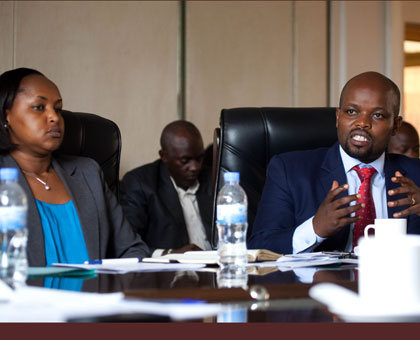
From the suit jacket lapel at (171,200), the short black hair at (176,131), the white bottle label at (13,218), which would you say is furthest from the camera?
the short black hair at (176,131)

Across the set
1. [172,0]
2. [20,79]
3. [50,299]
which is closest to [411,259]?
[50,299]

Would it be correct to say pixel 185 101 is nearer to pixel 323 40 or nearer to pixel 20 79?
pixel 323 40

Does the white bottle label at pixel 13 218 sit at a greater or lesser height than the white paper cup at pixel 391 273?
greater

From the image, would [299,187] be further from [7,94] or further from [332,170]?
[7,94]

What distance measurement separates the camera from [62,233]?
2287 mm

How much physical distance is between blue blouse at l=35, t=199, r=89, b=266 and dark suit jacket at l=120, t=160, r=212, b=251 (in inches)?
59.4

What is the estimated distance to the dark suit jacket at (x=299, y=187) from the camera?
7.92ft

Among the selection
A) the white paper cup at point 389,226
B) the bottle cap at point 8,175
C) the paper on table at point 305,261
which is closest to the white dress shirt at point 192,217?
the paper on table at point 305,261

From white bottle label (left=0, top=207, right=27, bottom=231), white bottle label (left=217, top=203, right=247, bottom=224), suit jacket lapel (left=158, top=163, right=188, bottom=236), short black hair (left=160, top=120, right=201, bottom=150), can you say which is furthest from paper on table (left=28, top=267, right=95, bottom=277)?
short black hair (left=160, top=120, right=201, bottom=150)

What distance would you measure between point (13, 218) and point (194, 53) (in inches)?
158

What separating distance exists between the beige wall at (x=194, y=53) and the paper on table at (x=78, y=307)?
3628mm

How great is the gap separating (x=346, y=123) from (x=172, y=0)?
2858 mm

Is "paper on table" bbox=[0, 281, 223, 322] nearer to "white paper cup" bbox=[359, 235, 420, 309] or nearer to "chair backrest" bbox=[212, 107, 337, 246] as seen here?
"white paper cup" bbox=[359, 235, 420, 309]

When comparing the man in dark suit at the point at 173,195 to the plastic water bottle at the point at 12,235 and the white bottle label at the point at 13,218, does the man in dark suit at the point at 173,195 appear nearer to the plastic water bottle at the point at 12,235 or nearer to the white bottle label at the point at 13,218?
the plastic water bottle at the point at 12,235
